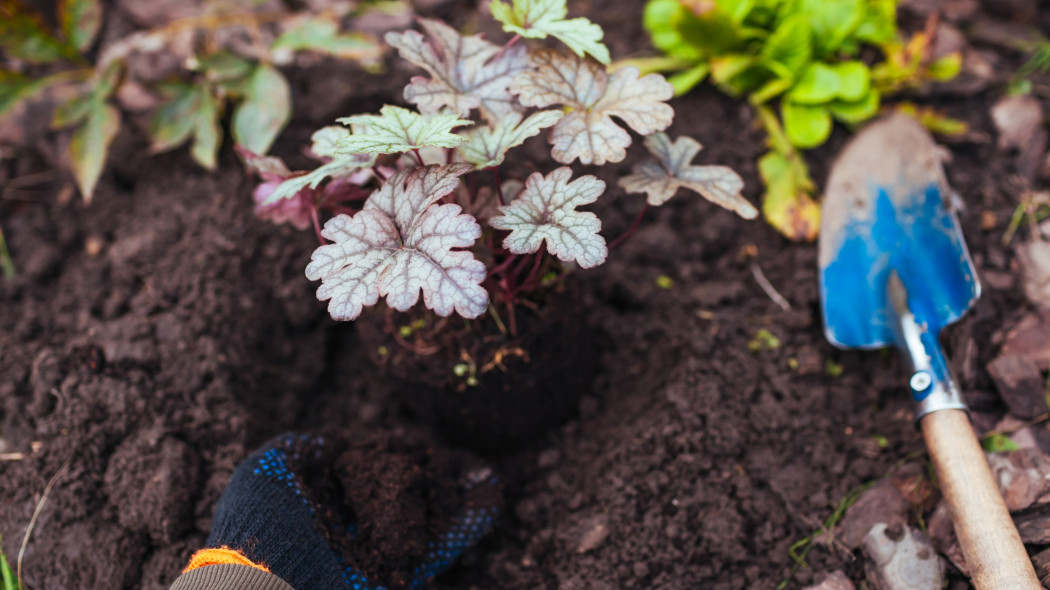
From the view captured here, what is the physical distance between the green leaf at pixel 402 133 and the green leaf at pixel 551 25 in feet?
0.88

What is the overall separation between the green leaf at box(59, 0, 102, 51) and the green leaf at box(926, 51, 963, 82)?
2907mm

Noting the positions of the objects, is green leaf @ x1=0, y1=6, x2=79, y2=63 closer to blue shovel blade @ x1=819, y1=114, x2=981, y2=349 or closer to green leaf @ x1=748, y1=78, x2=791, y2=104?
green leaf @ x1=748, y1=78, x2=791, y2=104

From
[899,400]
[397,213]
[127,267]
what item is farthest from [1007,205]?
[127,267]

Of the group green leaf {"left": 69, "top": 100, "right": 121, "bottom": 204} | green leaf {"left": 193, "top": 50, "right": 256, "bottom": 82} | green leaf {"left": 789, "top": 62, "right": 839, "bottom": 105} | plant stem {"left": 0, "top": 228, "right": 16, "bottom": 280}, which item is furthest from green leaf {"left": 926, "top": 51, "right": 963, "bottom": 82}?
plant stem {"left": 0, "top": 228, "right": 16, "bottom": 280}

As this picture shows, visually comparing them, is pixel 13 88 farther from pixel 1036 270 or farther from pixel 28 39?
pixel 1036 270

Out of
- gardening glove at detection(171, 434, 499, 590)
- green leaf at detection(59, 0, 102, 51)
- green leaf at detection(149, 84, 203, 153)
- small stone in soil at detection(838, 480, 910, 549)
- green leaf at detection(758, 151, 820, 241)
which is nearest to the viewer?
gardening glove at detection(171, 434, 499, 590)

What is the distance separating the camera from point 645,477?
5.96 feet

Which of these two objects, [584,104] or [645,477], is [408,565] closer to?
[645,477]

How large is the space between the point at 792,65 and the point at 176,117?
203cm

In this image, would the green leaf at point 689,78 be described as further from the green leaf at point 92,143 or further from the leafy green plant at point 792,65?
the green leaf at point 92,143

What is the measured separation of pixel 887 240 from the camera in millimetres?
2070

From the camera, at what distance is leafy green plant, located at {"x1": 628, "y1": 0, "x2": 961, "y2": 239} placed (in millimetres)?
2219

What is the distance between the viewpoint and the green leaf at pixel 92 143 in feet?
7.36

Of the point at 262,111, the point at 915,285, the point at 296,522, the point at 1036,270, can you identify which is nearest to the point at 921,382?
the point at 915,285
